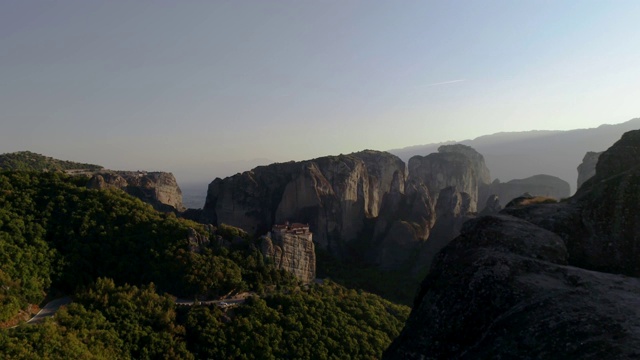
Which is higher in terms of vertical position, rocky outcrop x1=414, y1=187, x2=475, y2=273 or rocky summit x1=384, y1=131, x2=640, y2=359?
rocky summit x1=384, y1=131, x2=640, y2=359

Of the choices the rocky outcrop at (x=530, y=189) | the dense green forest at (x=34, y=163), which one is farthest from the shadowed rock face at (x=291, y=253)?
the rocky outcrop at (x=530, y=189)

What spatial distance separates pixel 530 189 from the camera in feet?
435

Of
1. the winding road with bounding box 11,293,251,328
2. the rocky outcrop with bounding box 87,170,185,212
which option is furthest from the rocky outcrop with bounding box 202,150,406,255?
the winding road with bounding box 11,293,251,328

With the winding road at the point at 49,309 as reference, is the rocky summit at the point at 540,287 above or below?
above

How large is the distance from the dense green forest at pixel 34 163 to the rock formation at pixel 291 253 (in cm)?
6409

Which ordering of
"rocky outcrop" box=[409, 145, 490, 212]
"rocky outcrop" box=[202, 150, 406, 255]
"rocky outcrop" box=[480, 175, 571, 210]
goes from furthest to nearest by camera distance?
"rocky outcrop" box=[480, 175, 571, 210] < "rocky outcrop" box=[409, 145, 490, 212] < "rocky outcrop" box=[202, 150, 406, 255]

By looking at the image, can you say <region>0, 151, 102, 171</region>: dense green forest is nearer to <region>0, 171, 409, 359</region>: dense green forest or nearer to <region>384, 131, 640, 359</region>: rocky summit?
<region>0, 171, 409, 359</region>: dense green forest

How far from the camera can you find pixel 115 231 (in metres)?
41.0

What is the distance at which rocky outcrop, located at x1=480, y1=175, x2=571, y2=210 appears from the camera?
133 meters

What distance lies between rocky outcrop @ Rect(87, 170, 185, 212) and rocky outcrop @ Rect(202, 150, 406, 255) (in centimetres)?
1076

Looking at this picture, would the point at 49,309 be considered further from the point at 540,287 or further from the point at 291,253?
the point at 540,287

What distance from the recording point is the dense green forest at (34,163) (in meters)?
90.0

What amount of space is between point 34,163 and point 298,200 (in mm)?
65382

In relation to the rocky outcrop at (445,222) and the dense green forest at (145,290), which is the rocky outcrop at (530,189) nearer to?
the rocky outcrop at (445,222)
